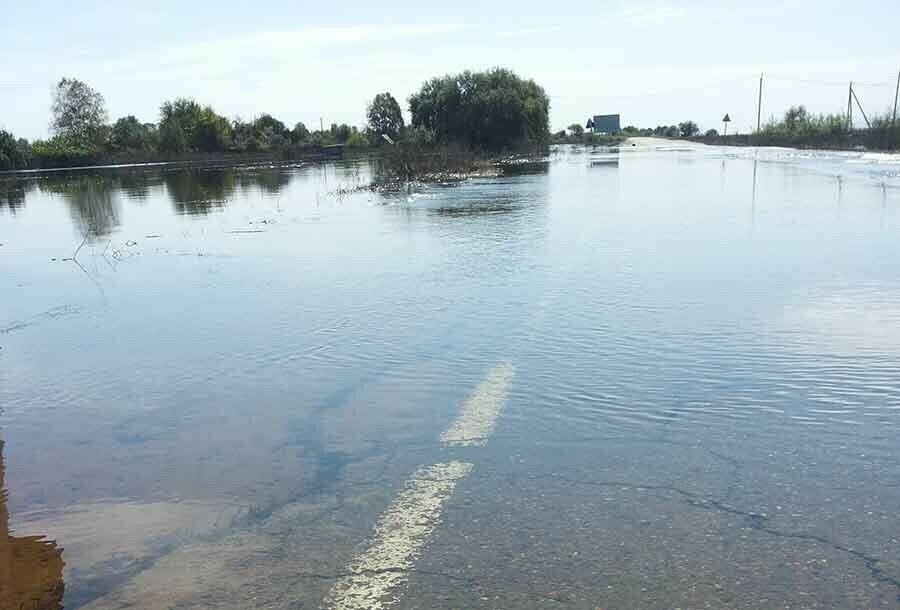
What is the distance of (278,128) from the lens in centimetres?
9875

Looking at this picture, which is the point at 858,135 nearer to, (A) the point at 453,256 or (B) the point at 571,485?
(A) the point at 453,256

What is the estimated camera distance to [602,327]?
777 centimetres

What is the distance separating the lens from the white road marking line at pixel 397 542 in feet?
11.4

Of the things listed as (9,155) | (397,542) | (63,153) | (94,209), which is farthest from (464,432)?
(63,153)

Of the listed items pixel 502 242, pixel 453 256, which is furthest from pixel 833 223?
pixel 453 256

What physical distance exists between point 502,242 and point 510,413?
8.68m

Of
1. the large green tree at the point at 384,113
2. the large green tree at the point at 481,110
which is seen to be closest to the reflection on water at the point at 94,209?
the large green tree at the point at 481,110

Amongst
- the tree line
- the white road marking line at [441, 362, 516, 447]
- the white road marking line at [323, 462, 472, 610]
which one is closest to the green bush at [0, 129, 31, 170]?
the tree line

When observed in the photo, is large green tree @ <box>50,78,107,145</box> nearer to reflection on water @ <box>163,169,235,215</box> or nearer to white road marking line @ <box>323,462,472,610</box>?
reflection on water @ <box>163,169,235,215</box>

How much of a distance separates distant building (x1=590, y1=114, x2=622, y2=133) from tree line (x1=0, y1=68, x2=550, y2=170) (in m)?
30.7

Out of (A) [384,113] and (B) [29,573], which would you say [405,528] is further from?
(A) [384,113]

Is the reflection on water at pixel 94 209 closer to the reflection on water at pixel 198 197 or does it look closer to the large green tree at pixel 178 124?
the reflection on water at pixel 198 197

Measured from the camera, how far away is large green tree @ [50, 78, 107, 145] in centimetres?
9050

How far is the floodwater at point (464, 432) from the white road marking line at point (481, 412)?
3cm
